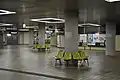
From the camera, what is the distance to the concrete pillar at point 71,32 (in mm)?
14383

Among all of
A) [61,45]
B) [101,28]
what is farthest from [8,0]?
[61,45]

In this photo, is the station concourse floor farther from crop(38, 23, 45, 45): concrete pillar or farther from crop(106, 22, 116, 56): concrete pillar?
crop(38, 23, 45, 45): concrete pillar

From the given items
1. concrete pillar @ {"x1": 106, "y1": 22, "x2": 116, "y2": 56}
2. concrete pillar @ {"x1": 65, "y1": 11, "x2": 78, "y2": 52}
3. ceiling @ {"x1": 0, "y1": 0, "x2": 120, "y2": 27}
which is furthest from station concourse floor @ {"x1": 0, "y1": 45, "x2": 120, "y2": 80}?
concrete pillar @ {"x1": 106, "y1": 22, "x2": 116, "y2": 56}

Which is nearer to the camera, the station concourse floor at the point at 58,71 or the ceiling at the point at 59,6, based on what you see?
the station concourse floor at the point at 58,71

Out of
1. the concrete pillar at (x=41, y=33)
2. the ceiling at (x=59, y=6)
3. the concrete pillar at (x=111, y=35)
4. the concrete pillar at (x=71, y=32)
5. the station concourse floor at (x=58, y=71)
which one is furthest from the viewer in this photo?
the concrete pillar at (x=41, y=33)

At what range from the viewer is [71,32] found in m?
14.4

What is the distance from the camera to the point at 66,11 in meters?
14.4

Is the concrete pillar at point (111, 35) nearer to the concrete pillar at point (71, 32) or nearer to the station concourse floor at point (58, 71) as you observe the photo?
the station concourse floor at point (58, 71)

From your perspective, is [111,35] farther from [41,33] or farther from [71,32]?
[41,33]

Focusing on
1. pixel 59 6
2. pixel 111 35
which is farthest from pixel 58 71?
pixel 111 35

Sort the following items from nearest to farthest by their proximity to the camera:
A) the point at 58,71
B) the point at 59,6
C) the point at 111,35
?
the point at 58,71, the point at 59,6, the point at 111,35

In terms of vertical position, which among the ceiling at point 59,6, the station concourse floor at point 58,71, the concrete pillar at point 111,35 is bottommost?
the station concourse floor at point 58,71

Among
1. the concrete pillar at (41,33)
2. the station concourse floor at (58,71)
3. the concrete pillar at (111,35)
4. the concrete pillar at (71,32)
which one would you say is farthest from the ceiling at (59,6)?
the concrete pillar at (41,33)

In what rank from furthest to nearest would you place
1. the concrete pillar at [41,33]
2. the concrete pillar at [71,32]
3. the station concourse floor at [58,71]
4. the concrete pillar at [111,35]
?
the concrete pillar at [41,33] < the concrete pillar at [111,35] < the concrete pillar at [71,32] < the station concourse floor at [58,71]
